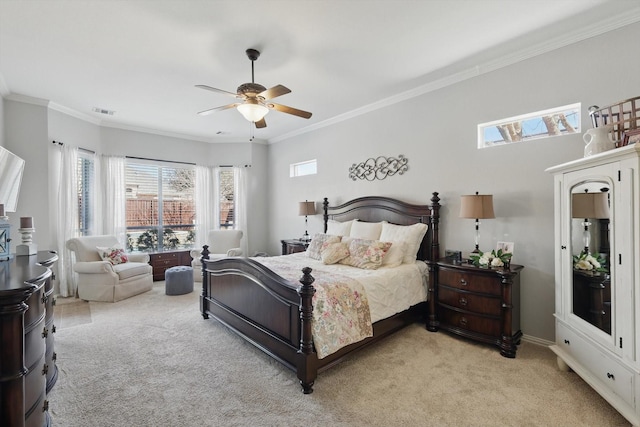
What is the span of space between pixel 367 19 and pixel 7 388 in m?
3.35

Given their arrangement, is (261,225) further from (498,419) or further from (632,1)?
(632,1)

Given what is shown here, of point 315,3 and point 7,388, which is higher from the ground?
point 315,3

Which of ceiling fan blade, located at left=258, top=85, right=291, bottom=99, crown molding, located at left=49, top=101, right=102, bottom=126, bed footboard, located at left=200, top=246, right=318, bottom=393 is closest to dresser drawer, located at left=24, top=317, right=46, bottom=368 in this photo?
bed footboard, located at left=200, top=246, right=318, bottom=393

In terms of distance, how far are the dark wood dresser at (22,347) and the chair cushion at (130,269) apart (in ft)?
9.45

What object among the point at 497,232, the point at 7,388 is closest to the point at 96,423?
the point at 7,388

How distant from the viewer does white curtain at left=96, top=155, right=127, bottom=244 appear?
558cm

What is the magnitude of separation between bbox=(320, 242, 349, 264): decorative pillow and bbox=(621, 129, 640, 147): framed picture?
2.64m

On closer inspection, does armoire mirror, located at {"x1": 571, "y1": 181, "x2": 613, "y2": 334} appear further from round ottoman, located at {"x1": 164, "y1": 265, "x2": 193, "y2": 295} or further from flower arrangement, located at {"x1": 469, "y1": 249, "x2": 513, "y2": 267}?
round ottoman, located at {"x1": 164, "y1": 265, "x2": 193, "y2": 295}

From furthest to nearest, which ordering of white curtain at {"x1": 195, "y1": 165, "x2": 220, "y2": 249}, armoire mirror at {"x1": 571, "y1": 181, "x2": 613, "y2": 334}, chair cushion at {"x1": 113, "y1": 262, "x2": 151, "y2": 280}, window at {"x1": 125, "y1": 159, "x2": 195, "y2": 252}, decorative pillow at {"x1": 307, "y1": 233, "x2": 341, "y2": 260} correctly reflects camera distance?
white curtain at {"x1": 195, "y1": 165, "x2": 220, "y2": 249}
window at {"x1": 125, "y1": 159, "x2": 195, "y2": 252}
chair cushion at {"x1": 113, "y1": 262, "x2": 151, "y2": 280}
decorative pillow at {"x1": 307, "y1": 233, "x2": 341, "y2": 260}
armoire mirror at {"x1": 571, "y1": 181, "x2": 613, "y2": 334}

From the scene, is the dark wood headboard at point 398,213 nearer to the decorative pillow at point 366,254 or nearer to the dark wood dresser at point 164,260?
the decorative pillow at point 366,254

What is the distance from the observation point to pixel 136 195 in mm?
6066

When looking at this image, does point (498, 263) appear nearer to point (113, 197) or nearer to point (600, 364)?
point (600, 364)

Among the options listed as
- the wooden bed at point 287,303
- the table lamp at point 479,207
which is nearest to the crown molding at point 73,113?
the wooden bed at point 287,303

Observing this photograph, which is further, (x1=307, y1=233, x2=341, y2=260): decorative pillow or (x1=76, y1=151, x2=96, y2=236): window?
(x1=76, y1=151, x2=96, y2=236): window
